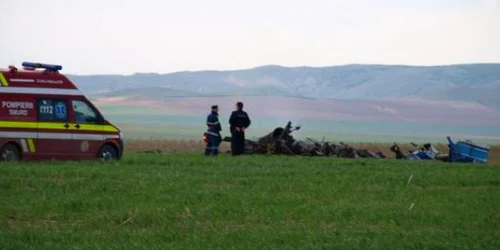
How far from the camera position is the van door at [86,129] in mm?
27391

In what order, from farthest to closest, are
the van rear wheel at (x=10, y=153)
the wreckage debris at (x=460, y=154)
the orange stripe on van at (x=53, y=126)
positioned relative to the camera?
1. the wreckage debris at (x=460, y=154)
2. the orange stripe on van at (x=53, y=126)
3. the van rear wheel at (x=10, y=153)

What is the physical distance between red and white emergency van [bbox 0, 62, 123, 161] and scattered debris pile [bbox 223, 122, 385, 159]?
8646 millimetres

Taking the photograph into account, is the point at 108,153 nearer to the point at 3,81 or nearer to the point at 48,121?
the point at 48,121

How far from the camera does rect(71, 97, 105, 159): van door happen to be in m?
27.4

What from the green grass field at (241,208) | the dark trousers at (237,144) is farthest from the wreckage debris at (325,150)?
the green grass field at (241,208)

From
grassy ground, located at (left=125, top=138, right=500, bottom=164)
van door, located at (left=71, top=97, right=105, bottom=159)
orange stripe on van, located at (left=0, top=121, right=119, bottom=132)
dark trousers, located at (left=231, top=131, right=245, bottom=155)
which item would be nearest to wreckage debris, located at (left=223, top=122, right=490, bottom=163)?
dark trousers, located at (left=231, top=131, right=245, bottom=155)

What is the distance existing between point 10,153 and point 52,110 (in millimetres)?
1640

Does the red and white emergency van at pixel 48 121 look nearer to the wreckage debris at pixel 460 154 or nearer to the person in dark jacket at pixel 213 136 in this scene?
the person in dark jacket at pixel 213 136

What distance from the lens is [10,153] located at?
25922 mm

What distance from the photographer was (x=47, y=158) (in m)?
26.6

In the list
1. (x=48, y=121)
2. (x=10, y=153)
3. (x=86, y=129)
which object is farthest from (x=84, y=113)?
(x=10, y=153)

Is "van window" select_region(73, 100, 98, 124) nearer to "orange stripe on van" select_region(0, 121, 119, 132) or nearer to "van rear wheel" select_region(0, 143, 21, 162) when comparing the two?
"orange stripe on van" select_region(0, 121, 119, 132)

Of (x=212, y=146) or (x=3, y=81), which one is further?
(x=212, y=146)

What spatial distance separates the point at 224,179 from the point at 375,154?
1732 centimetres
